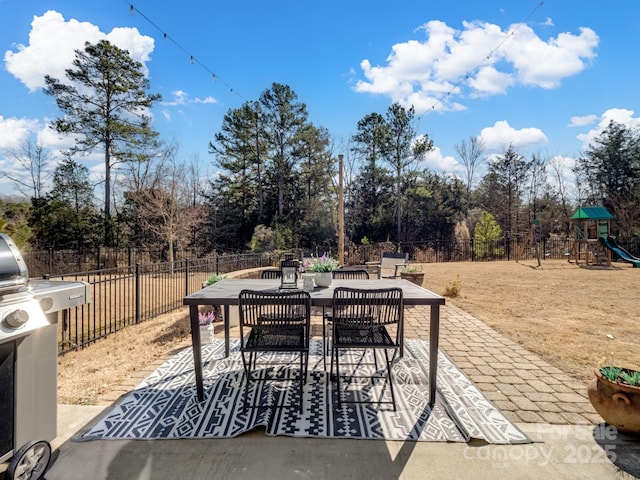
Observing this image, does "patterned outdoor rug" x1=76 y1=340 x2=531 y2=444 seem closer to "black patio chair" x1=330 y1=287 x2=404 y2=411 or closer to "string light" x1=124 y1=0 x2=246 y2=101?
"black patio chair" x1=330 y1=287 x2=404 y2=411

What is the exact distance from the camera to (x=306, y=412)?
2.33 meters

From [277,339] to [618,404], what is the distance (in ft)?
7.35

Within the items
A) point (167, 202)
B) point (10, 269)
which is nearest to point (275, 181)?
point (167, 202)

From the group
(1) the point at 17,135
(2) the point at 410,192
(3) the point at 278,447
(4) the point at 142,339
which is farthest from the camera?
(2) the point at 410,192

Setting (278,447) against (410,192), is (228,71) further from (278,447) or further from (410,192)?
(410,192)

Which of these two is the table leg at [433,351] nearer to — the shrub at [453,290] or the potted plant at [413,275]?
the potted plant at [413,275]

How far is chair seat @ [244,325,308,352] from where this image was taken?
2402 millimetres

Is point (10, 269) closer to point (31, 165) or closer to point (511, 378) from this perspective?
point (511, 378)

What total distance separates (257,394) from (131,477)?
3.38ft

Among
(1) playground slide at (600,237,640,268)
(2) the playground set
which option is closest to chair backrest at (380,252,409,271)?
(2) the playground set

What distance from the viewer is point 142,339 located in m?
4.28

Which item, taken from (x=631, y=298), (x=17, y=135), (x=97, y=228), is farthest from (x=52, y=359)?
(x=17, y=135)

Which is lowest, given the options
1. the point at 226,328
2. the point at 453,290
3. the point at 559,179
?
the point at 453,290

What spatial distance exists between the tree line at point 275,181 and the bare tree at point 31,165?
6 cm
